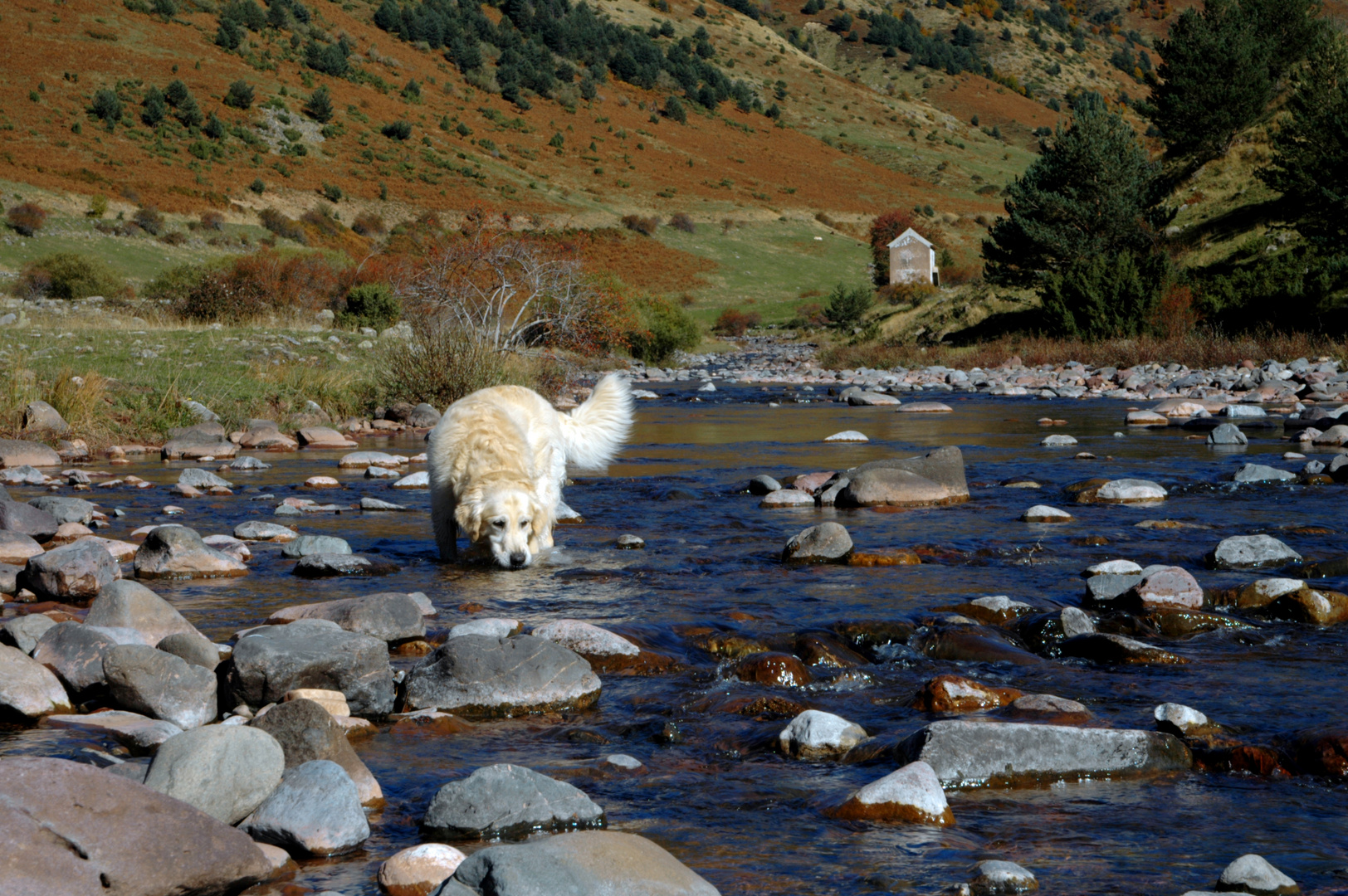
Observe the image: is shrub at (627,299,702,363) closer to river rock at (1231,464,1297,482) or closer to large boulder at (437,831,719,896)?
river rock at (1231,464,1297,482)

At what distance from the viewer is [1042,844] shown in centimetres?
303

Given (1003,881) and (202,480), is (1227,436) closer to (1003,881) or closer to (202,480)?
(202,480)

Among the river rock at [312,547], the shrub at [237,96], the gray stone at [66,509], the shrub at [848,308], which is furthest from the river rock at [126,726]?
the shrub at [237,96]

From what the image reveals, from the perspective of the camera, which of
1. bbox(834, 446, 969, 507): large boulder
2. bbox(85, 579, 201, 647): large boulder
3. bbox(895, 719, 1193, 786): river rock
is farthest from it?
bbox(834, 446, 969, 507): large boulder

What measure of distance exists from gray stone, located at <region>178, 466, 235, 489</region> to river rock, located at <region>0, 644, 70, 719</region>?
245 inches

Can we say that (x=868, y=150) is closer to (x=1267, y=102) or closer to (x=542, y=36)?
(x=542, y=36)

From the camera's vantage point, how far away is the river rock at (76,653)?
4.28 metres

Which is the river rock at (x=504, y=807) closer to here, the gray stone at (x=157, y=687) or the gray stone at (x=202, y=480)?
the gray stone at (x=157, y=687)

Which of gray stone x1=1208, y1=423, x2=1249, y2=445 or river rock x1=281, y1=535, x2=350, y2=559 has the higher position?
river rock x1=281, y1=535, x2=350, y2=559

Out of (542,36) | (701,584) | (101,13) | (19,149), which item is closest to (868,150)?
(542,36)

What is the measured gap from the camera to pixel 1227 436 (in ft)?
41.1

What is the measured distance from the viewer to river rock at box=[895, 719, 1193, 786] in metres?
3.50

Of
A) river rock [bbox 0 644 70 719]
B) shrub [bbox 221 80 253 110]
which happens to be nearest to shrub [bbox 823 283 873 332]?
shrub [bbox 221 80 253 110]

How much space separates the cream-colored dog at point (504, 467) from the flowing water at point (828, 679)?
26 centimetres
